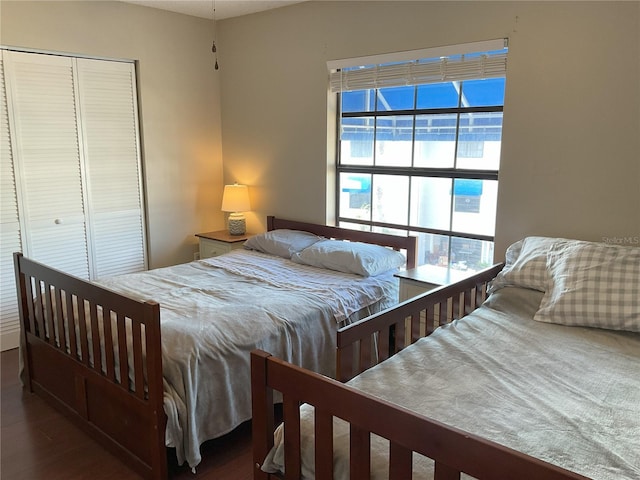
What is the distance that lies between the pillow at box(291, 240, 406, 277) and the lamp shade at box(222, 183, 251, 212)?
95 centimetres

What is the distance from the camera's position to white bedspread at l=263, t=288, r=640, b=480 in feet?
4.27

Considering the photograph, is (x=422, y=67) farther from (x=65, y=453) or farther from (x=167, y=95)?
(x=65, y=453)

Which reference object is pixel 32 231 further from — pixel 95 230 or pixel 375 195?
pixel 375 195

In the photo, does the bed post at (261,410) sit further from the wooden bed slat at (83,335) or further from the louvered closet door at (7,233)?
the louvered closet door at (7,233)

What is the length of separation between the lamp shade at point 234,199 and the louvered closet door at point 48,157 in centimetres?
109

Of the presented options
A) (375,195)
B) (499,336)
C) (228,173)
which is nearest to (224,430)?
(499,336)

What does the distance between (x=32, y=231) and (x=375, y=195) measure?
2.42 metres

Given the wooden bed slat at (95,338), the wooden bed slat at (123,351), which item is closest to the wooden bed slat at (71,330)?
the wooden bed slat at (95,338)

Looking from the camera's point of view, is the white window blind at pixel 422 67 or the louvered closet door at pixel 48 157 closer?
the white window blind at pixel 422 67

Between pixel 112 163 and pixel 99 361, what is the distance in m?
2.02

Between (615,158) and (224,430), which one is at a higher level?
(615,158)

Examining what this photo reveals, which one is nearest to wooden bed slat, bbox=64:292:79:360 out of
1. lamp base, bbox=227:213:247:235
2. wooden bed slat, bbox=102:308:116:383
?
wooden bed slat, bbox=102:308:116:383

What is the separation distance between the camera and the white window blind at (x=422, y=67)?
2.81 m

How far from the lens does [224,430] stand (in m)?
2.24
